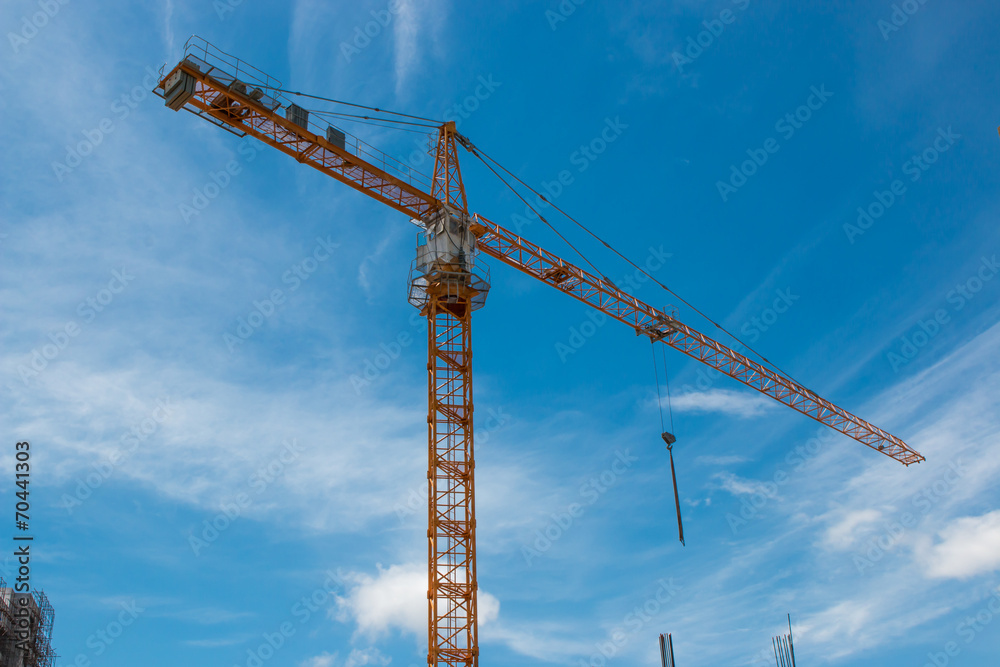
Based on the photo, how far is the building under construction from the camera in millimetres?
38344

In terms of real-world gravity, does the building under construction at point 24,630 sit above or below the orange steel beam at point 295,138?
below

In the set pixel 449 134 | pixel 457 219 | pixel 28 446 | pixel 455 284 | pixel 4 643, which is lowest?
pixel 4 643

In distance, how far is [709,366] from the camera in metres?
61.0

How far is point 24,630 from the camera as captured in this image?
40469mm

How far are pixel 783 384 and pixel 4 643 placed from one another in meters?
47.4

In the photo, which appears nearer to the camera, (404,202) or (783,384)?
(404,202)

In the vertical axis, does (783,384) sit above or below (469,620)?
above

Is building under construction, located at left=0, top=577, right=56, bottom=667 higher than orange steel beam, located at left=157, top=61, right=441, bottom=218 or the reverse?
the reverse

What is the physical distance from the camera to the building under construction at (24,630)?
126ft

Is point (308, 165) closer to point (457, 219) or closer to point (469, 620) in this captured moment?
point (457, 219)

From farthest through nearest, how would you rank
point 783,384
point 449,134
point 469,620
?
point 783,384 → point 449,134 → point 469,620

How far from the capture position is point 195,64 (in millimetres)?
39094

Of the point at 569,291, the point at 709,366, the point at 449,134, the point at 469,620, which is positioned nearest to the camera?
the point at 469,620

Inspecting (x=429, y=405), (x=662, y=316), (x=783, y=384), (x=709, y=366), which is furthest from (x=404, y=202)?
(x=783, y=384)
